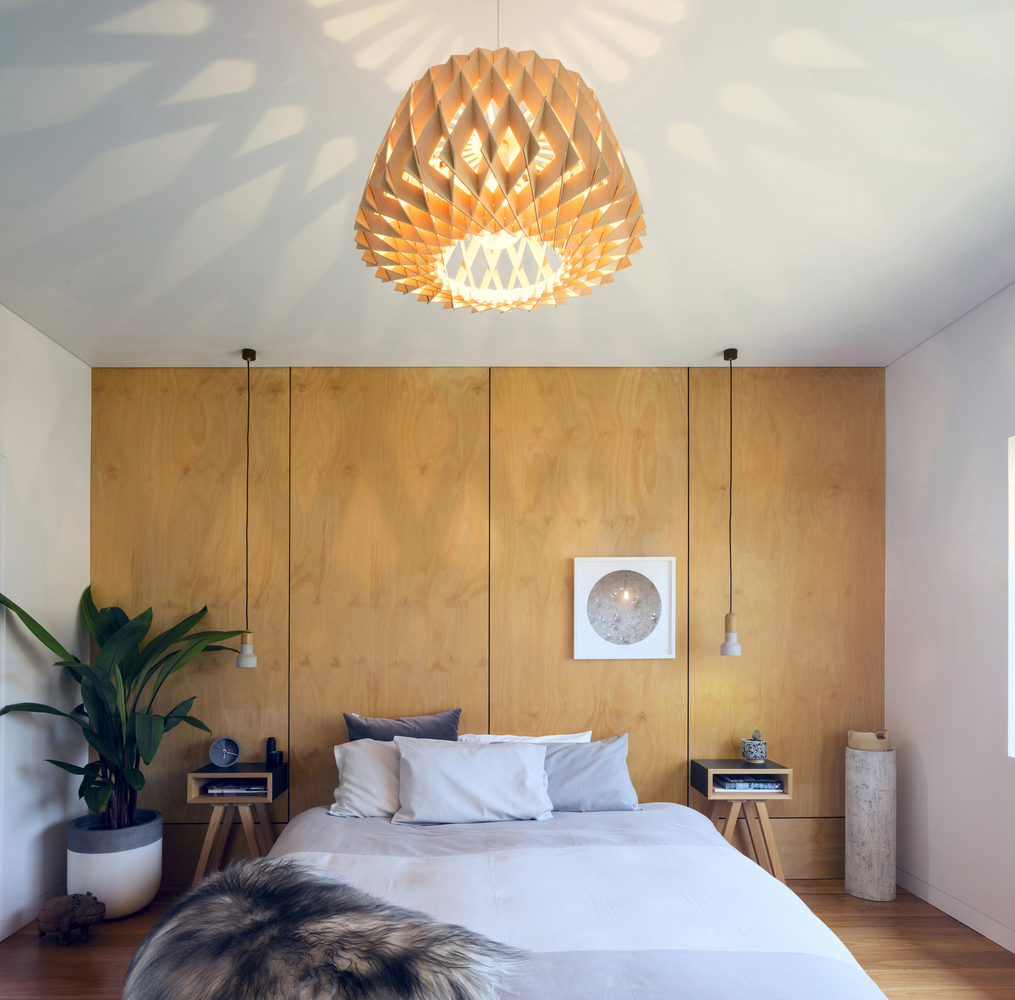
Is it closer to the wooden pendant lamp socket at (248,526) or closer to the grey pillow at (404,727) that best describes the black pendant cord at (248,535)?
the wooden pendant lamp socket at (248,526)

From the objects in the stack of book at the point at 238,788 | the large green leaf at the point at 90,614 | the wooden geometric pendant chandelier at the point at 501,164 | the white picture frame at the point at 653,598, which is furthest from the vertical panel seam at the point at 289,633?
the wooden geometric pendant chandelier at the point at 501,164

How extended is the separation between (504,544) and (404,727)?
1079mm

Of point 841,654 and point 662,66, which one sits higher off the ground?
point 662,66

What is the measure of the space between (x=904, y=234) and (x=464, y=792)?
2.86 meters

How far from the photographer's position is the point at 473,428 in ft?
14.1

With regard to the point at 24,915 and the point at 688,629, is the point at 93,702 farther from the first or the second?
the point at 688,629

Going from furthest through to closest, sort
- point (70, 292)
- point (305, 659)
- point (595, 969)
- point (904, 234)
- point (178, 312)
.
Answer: point (305, 659) < point (178, 312) < point (70, 292) < point (904, 234) < point (595, 969)

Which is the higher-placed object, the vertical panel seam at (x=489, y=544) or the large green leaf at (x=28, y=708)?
the vertical panel seam at (x=489, y=544)

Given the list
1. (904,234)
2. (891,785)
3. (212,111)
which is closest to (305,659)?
(212,111)

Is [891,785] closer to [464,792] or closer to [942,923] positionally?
[942,923]

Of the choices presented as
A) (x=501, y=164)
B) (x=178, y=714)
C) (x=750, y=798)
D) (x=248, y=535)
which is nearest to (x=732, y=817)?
(x=750, y=798)

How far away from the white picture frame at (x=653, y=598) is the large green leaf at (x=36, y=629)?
2459mm

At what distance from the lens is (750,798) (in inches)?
152

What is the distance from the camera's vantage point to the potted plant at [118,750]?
3.47 metres
